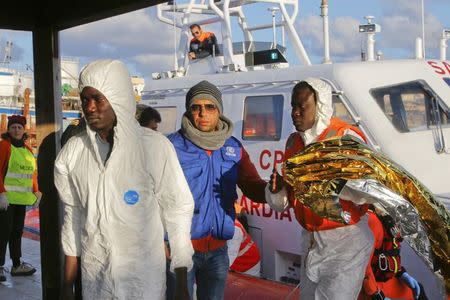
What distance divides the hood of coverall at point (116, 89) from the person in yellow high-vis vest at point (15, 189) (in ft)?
14.8

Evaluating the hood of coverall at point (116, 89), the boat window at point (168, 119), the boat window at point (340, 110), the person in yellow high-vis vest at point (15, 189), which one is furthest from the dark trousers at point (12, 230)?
the hood of coverall at point (116, 89)

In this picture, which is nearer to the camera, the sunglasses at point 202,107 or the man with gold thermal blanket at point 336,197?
the man with gold thermal blanket at point 336,197

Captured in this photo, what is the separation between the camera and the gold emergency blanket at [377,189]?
3061mm

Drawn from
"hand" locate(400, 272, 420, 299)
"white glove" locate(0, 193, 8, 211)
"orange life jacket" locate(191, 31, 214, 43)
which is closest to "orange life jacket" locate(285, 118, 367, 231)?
"hand" locate(400, 272, 420, 299)

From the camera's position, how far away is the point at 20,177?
780 cm

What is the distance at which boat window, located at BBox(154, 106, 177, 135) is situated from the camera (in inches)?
302

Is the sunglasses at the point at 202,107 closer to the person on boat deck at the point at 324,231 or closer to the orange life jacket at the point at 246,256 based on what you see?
the person on boat deck at the point at 324,231

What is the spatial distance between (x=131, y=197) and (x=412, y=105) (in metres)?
4.07

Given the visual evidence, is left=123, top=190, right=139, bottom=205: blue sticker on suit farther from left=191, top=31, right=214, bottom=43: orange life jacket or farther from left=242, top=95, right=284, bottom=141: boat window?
left=191, top=31, right=214, bottom=43: orange life jacket

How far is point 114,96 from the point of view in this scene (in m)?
2.89

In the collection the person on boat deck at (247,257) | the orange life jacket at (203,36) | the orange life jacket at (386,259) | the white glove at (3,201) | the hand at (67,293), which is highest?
the orange life jacket at (203,36)

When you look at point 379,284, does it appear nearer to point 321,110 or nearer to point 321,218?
point 321,218

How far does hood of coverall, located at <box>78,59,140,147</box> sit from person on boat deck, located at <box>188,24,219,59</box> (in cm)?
598

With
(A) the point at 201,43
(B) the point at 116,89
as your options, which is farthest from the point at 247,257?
(A) the point at 201,43
